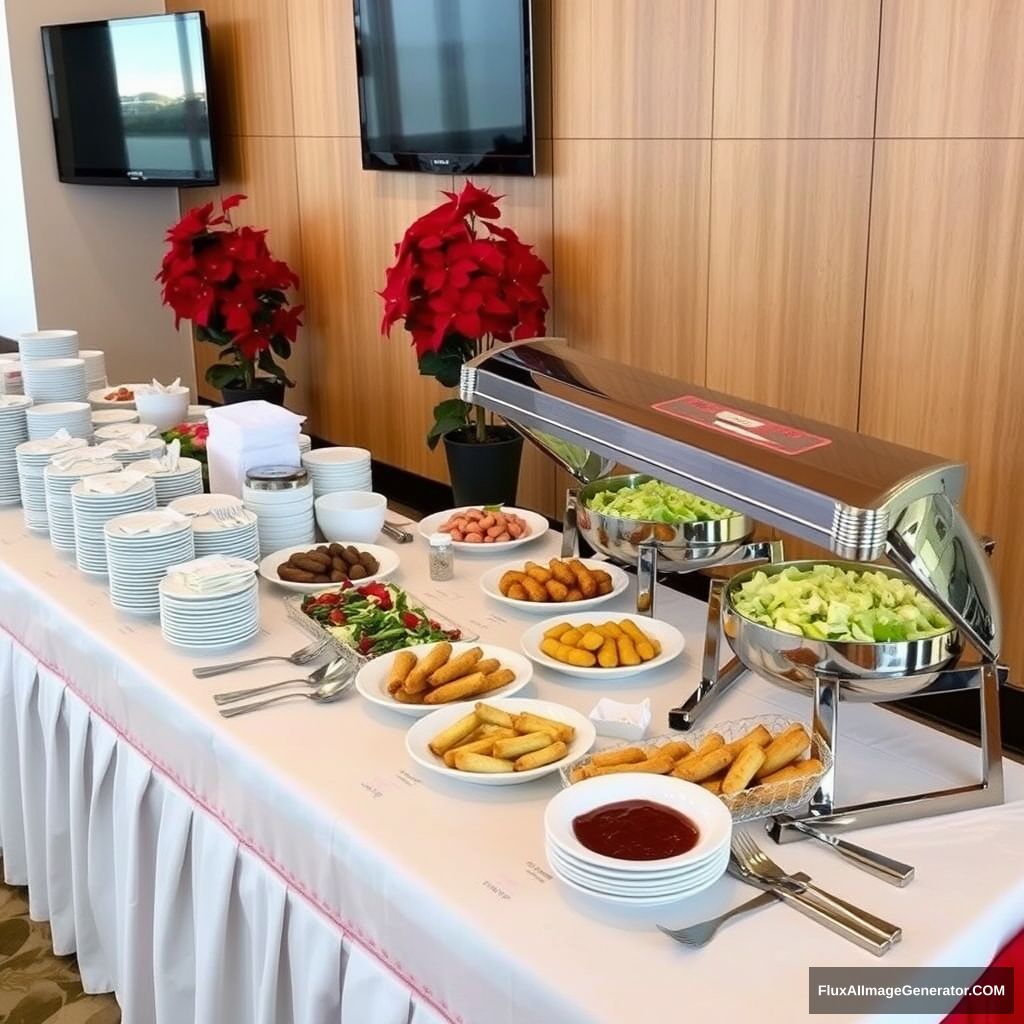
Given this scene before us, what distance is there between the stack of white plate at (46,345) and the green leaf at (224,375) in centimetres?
143

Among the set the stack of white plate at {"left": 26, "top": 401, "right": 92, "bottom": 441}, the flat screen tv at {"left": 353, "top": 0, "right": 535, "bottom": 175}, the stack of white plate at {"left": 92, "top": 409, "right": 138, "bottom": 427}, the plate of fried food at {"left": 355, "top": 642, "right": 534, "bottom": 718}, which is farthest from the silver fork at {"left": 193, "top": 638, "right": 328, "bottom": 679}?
the flat screen tv at {"left": 353, "top": 0, "right": 535, "bottom": 175}

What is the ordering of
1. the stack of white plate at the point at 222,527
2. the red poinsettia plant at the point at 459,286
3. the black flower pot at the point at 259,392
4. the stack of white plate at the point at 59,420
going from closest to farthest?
Result: 1. the stack of white plate at the point at 222,527
2. the stack of white plate at the point at 59,420
3. the red poinsettia plant at the point at 459,286
4. the black flower pot at the point at 259,392

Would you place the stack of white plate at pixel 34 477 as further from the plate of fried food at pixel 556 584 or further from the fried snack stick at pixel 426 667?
the fried snack stick at pixel 426 667

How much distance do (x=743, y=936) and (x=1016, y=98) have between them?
192 centimetres

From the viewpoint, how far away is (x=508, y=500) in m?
3.51

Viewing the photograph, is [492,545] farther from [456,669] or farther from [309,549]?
[456,669]

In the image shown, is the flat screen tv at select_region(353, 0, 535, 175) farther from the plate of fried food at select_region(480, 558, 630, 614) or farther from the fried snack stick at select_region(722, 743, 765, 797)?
the fried snack stick at select_region(722, 743, 765, 797)

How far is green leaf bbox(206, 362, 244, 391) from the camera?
14.6ft

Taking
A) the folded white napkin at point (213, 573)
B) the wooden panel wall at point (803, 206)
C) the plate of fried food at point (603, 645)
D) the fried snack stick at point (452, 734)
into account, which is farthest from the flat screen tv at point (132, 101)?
the fried snack stick at point (452, 734)

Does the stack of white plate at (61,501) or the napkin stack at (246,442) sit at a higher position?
the napkin stack at (246,442)

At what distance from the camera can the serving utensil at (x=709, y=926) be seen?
1.09m

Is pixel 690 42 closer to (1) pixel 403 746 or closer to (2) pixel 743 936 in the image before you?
(1) pixel 403 746

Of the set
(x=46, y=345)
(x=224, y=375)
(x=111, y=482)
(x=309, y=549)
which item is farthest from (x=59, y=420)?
(x=224, y=375)

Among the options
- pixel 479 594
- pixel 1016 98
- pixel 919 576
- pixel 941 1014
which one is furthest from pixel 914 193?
pixel 941 1014
